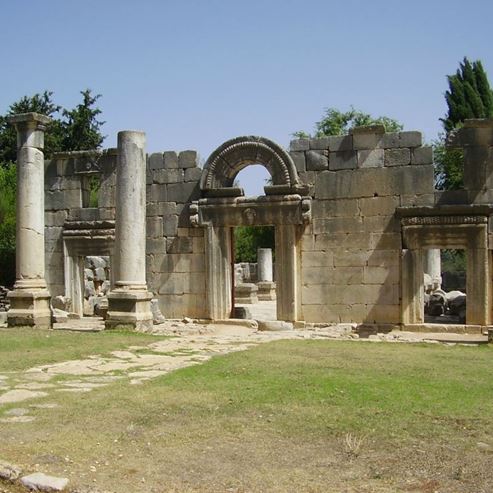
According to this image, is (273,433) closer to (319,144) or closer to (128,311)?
(128,311)

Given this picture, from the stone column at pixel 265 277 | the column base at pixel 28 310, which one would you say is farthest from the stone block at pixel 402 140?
the stone column at pixel 265 277

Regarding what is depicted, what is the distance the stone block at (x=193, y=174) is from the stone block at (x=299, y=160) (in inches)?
101

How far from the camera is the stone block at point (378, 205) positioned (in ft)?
52.0

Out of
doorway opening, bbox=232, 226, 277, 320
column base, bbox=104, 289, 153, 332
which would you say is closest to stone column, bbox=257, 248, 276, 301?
doorway opening, bbox=232, 226, 277, 320

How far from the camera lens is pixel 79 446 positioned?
5387 mm

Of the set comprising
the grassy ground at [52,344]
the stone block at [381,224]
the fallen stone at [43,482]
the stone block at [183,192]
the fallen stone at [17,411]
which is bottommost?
the fallen stone at [43,482]

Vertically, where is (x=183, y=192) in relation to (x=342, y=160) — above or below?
below

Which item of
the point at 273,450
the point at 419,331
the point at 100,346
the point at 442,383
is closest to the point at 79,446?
the point at 273,450

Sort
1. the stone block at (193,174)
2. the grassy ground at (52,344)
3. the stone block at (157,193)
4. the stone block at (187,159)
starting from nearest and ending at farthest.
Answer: the grassy ground at (52,344) < the stone block at (193,174) < the stone block at (187,159) < the stone block at (157,193)

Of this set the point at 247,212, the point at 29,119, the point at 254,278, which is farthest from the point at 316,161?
the point at 254,278

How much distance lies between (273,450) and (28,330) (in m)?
10.1

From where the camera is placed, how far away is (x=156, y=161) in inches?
720

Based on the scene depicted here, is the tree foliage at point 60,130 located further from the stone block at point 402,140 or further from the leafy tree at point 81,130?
the stone block at point 402,140

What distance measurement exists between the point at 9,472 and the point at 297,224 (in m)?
12.2
